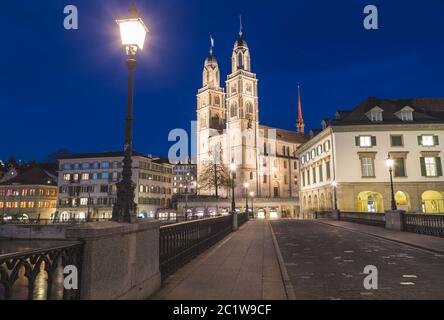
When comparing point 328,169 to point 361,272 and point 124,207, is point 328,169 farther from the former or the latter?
point 124,207

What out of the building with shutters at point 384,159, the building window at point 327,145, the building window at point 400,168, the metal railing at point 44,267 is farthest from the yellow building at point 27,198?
the metal railing at point 44,267

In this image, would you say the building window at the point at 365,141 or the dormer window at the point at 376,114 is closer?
the building window at the point at 365,141

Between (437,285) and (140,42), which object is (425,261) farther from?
(140,42)

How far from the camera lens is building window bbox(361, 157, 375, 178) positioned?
1731 inches

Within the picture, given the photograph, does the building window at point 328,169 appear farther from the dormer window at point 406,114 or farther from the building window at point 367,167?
the dormer window at point 406,114

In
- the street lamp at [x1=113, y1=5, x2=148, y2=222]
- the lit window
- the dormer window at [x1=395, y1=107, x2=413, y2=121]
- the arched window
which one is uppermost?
the arched window

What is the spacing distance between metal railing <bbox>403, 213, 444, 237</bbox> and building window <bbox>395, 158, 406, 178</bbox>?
22.3m

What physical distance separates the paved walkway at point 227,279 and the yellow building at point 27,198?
8443 cm

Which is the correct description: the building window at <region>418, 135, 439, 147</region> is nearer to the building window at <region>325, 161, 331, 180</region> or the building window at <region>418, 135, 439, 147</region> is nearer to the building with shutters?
the building with shutters

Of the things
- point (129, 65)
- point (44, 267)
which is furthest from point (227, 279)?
point (129, 65)

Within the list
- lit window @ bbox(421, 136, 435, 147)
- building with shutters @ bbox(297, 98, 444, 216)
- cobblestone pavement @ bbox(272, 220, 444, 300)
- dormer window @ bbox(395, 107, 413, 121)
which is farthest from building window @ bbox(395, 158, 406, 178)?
cobblestone pavement @ bbox(272, 220, 444, 300)

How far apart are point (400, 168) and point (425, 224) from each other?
1012 inches

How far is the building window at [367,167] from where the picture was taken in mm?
43975
